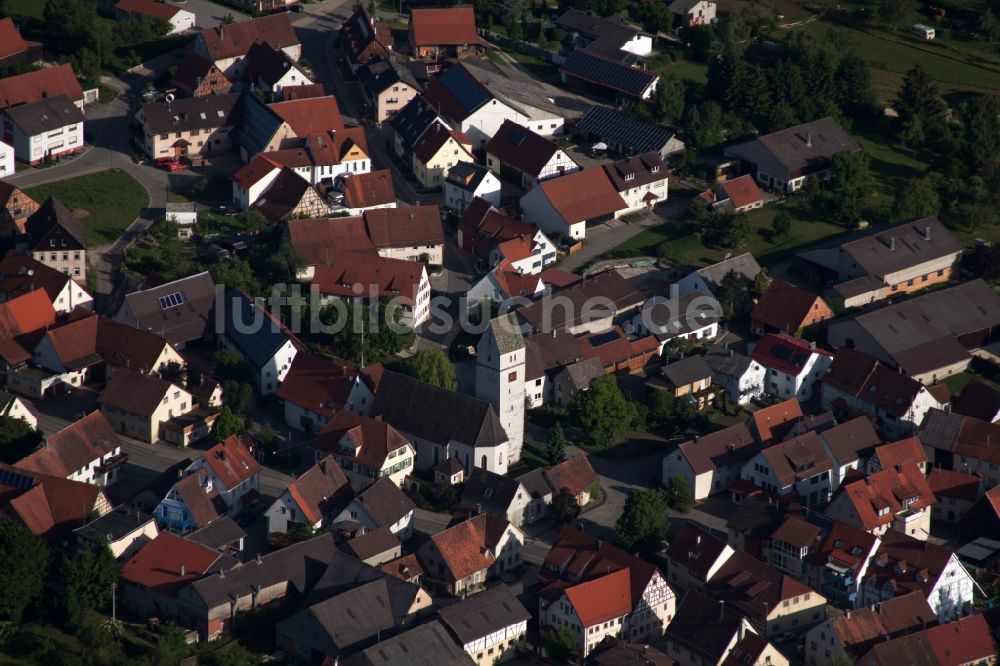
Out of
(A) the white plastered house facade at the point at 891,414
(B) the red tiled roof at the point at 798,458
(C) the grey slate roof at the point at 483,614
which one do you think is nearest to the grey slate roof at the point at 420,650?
(C) the grey slate roof at the point at 483,614

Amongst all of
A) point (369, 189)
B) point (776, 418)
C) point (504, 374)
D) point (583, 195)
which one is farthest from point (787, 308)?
point (369, 189)

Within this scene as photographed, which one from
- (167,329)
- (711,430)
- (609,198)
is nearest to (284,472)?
(167,329)

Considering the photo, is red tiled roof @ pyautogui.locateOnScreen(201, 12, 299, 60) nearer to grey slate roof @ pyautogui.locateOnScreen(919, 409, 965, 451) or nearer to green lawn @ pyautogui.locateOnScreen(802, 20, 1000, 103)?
green lawn @ pyautogui.locateOnScreen(802, 20, 1000, 103)

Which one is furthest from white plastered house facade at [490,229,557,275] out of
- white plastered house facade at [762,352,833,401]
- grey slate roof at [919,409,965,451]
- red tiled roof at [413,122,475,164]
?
Answer: grey slate roof at [919,409,965,451]

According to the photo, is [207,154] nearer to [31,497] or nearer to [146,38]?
[146,38]

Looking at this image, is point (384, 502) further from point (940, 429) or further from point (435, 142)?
point (435, 142)
